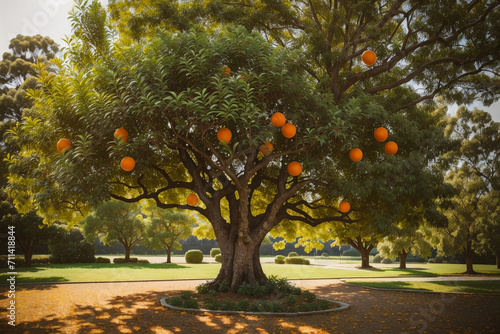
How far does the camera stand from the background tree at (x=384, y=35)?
441 inches

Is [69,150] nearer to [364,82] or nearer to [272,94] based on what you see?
[272,94]

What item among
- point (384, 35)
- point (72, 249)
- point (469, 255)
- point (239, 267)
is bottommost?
point (72, 249)

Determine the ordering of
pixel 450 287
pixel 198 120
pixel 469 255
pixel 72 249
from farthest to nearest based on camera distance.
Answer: pixel 72 249, pixel 469 255, pixel 450 287, pixel 198 120

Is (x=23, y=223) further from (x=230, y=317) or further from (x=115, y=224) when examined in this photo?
(x=230, y=317)

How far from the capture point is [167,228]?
123 feet

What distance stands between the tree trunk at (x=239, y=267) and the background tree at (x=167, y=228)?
2485cm

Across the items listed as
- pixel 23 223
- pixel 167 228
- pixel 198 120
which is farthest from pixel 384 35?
pixel 167 228

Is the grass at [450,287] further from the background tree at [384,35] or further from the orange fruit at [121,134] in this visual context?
the orange fruit at [121,134]

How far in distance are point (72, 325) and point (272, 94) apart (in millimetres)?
7505

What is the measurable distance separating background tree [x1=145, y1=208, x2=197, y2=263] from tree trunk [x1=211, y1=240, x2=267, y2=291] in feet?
81.5

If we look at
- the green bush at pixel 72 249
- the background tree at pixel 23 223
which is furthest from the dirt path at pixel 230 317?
the green bush at pixel 72 249

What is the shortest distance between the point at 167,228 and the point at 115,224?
554 centimetres

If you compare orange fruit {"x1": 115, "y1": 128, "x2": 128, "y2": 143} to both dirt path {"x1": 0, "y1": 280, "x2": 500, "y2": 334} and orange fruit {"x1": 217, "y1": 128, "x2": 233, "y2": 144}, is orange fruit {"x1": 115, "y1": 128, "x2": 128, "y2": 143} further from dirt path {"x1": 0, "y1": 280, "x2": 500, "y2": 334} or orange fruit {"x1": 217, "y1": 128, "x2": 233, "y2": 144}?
dirt path {"x1": 0, "y1": 280, "x2": 500, "y2": 334}

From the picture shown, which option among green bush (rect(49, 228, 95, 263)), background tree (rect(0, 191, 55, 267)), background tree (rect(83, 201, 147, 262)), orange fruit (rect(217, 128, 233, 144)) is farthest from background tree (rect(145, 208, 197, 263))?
orange fruit (rect(217, 128, 233, 144))
